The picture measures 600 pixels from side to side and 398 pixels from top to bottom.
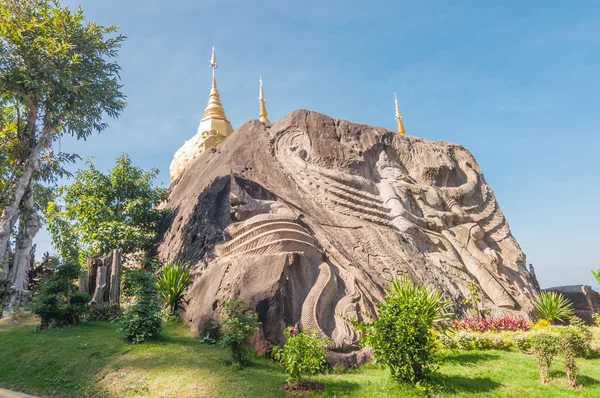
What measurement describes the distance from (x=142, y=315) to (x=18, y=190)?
6.77 metres

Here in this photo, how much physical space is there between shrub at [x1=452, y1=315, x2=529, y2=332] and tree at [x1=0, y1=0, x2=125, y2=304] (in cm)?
1145

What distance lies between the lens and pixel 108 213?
13.4 m

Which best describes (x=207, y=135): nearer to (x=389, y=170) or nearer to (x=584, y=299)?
(x=389, y=170)

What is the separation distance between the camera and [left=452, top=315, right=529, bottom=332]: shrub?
10805 mm

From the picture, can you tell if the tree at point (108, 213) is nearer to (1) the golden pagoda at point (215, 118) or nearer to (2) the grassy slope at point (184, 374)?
(2) the grassy slope at point (184, 374)

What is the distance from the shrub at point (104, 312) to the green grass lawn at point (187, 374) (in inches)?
47.5

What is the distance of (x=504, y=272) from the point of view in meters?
15.0

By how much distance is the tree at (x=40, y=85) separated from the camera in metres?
12.1

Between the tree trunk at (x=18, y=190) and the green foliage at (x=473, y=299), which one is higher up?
the tree trunk at (x=18, y=190)

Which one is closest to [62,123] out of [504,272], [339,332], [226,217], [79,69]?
[79,69]

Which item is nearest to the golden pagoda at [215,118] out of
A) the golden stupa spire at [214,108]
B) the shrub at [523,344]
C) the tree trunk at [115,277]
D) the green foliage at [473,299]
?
the golden stupa spire at [214,108]

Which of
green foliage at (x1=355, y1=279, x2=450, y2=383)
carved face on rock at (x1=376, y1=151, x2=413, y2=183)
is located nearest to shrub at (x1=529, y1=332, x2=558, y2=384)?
green foliage at (x1=355, y1=279, x2=450, y2=383)

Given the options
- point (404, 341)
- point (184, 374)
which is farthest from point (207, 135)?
point (404, 341)

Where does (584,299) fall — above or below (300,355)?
above
